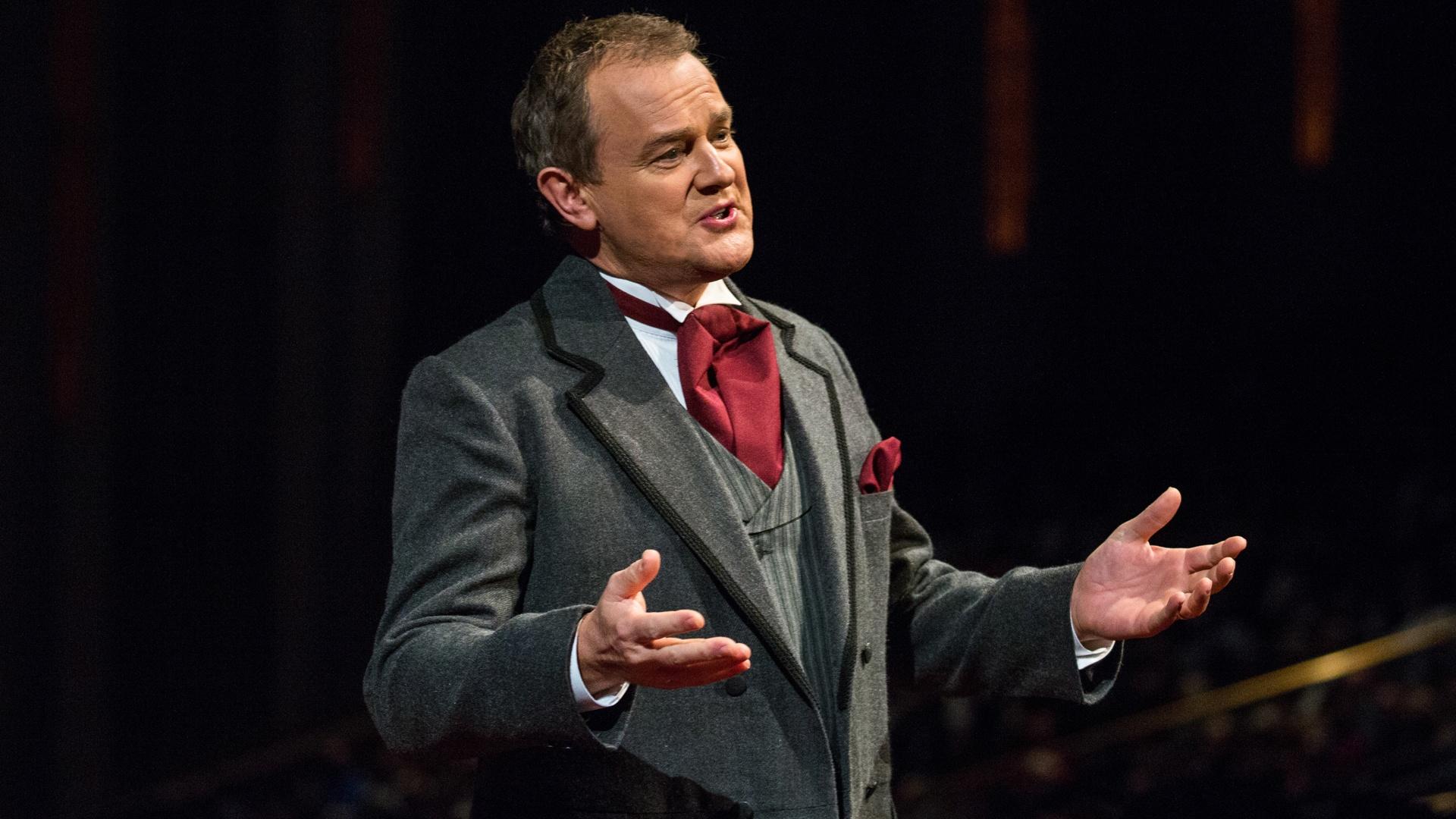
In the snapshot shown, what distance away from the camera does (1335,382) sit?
5191mm

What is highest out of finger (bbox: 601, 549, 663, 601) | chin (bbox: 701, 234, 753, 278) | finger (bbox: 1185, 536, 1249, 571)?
chin (bbox: 701, 234, 753, 278)

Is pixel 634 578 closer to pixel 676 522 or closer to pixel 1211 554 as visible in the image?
pixel 676 522

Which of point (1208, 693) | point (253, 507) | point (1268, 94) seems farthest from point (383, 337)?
point (1208, 693)

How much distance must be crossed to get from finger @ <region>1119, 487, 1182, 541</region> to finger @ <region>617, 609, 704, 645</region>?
454mm

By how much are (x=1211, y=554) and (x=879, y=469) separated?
34cm

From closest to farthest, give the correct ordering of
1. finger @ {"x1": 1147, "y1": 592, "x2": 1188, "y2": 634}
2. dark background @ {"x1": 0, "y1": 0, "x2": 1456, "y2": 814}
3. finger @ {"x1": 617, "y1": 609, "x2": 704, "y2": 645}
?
1. finger @ {"x1": 617, "y1": 609, "x2": 704, "y2": 645}
2. finger @ {"x1": 1147, "y1": 592, "x2": 1188, "y2": 634}
3. dark background @ {"x1": 0, "y1": 0, "x2": 1456, "y2": 814}

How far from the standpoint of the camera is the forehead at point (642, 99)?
155 centimetres

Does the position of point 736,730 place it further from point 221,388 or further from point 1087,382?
point 221,388

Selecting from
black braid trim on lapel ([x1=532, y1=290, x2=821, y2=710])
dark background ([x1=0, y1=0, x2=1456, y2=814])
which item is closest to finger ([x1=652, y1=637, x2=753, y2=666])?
black braid trim on lapel ([x1=532, y1=290, x2=821, y2=710])

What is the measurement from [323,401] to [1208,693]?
5.13m

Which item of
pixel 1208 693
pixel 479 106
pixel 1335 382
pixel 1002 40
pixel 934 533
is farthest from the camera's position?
pixel 479 106

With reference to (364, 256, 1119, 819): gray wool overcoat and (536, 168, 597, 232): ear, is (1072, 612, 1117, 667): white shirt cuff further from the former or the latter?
(536, 168, 597, 232): ear

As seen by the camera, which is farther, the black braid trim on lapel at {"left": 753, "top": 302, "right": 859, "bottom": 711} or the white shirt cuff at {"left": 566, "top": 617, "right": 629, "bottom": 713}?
the black braid trim on lapel at {"left": 753, "top": 302, "right": 859, "bottom": 711}

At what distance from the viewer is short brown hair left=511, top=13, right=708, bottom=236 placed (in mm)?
1565
